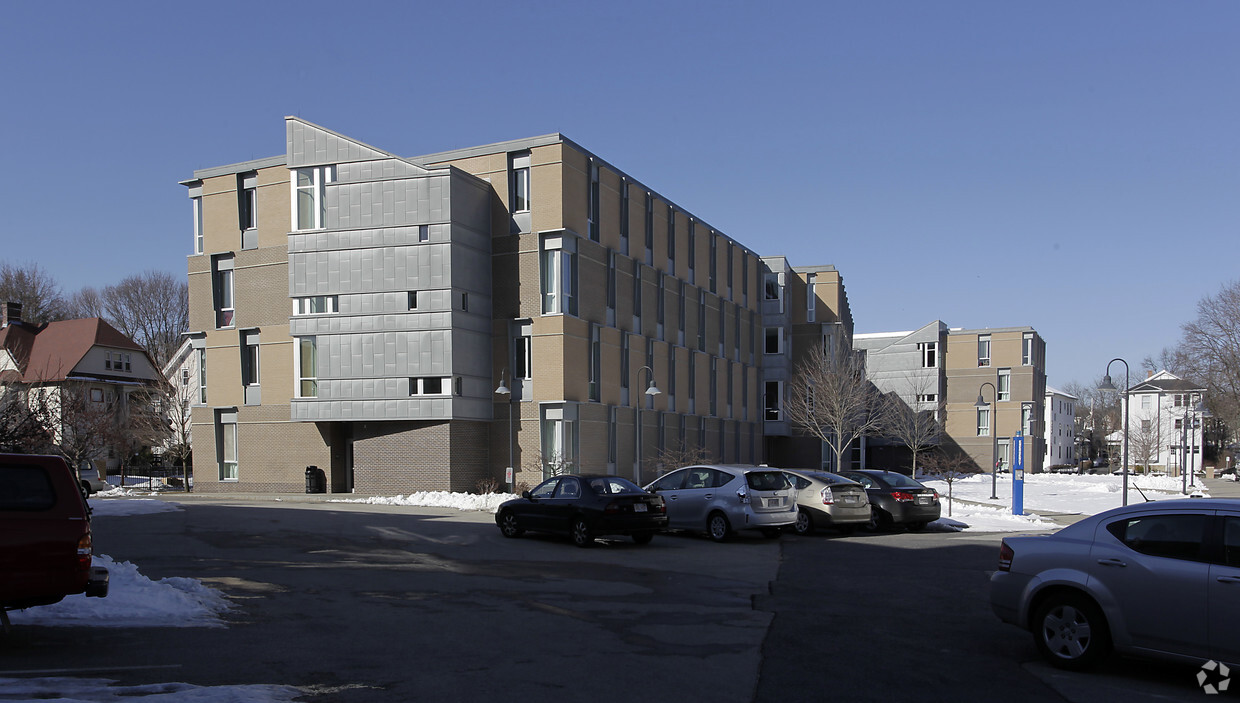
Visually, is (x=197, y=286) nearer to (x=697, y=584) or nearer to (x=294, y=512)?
(x=294, y=512)

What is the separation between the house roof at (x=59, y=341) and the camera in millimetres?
58125

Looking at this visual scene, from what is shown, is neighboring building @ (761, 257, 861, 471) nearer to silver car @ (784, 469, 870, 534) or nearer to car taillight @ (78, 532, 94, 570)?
silver car @ (784, 469, 870, 534)

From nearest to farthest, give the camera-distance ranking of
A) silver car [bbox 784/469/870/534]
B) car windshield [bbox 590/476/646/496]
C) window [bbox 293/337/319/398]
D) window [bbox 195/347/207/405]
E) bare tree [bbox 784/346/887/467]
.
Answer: car windshield [bbox 590/476/646/496], silver car [bbox 784/469/870/534], window [bbox 293/337/319/398], window [bbox 195/347/207/405], bare tree [bbox 784/346/887/467]

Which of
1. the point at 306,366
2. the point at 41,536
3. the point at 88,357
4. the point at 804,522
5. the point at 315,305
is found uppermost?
the point at 315,305

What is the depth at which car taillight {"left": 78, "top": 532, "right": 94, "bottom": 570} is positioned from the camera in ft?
27.0

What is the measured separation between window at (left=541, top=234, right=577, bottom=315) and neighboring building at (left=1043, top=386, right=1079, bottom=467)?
7929cm

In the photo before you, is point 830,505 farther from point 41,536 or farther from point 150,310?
point 150,310

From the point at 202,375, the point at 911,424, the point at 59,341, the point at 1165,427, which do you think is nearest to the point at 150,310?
the point at 59,341

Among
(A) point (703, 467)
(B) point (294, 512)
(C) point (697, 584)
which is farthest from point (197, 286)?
(C) point (697, 584)

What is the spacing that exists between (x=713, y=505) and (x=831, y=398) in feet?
113

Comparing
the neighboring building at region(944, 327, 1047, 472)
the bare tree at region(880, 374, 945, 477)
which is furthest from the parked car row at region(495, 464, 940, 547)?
the neighboring building at region(944, 327, 1047, 472)

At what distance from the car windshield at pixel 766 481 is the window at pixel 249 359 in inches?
1054

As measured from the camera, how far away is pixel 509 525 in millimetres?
19500

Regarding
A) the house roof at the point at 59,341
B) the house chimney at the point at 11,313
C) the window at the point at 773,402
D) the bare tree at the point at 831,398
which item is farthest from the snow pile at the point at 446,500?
the house chimney at the point at 11,313
